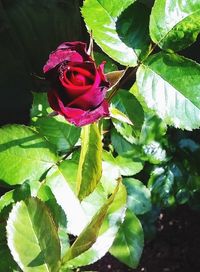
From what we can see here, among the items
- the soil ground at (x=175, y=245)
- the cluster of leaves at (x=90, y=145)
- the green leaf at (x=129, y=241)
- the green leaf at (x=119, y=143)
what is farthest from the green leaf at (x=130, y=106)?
the soil ground at (x=175, y=245)

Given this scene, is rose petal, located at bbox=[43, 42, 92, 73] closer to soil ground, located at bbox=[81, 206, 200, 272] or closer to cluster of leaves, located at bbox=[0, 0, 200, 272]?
cluster of leaves, located at bbox=[0, 0, 200, 272]

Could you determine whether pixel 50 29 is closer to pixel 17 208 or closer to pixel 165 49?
pixel 165 49

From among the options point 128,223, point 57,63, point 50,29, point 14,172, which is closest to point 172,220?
point 128,223

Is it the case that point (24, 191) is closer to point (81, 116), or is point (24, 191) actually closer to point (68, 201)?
point (68, 201)

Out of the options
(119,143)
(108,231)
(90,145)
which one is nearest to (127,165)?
(119,143)

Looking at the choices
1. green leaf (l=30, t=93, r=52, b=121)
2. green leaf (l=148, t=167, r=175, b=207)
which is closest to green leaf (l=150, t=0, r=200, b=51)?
green leaf (l=30, t=93, r=52, b=121)

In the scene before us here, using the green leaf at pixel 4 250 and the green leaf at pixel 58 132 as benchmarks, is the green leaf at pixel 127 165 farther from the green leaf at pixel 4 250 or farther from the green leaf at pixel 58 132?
the green leaf at pixel 4 250

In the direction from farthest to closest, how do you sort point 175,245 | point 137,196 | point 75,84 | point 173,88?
point 175,245
point 137,196
point 173,88
point 75,84
